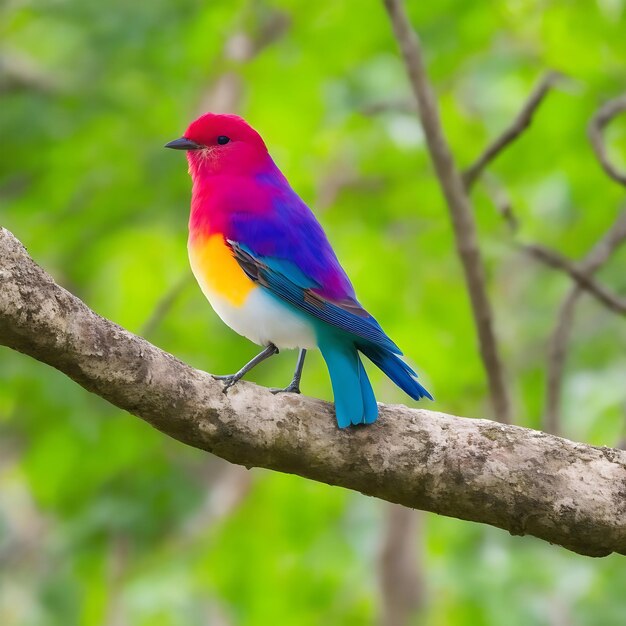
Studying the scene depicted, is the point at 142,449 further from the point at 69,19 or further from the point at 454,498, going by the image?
the point at 454,498

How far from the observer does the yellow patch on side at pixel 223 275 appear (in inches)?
133

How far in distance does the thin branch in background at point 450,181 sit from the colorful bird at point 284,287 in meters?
0.84

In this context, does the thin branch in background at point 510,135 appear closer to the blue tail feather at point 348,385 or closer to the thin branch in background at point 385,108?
the thin branch in background at point 385,108

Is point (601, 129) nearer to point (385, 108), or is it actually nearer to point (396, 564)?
point (385, 108)

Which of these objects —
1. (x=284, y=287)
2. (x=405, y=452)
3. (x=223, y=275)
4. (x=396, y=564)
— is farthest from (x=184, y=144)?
(x=396, y=564)

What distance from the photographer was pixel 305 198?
5000mm

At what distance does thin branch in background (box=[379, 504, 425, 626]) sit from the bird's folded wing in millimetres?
2374

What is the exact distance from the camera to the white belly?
11.0ft

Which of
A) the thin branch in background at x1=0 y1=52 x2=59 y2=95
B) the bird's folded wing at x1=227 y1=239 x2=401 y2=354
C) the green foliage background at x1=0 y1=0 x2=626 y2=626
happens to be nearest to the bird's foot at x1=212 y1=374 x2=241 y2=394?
the bird's folded wing at x1=227 y1=239 x2=401 y2=354

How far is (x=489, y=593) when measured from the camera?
4992 millimetres

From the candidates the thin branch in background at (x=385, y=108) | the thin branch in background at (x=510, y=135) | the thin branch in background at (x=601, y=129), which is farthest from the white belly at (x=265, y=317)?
the thin branch in background at (x=385, y=108)

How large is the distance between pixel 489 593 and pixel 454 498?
217 centimetres

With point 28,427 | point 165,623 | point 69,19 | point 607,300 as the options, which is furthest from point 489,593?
point 69,19

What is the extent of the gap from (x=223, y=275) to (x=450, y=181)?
4.11 feet
